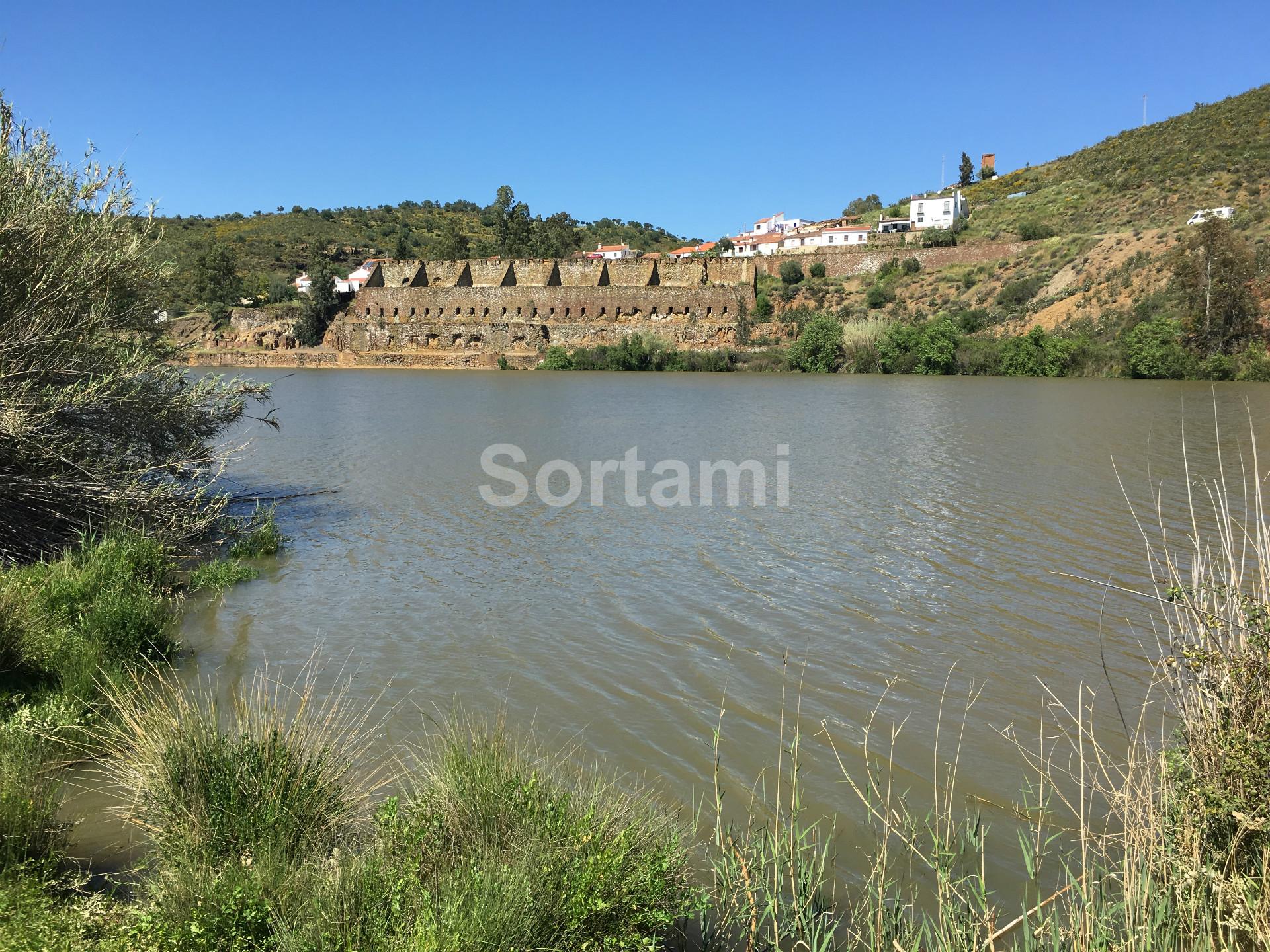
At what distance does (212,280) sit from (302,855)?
54396 millimetres

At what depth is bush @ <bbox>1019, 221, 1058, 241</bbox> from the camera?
159 feet

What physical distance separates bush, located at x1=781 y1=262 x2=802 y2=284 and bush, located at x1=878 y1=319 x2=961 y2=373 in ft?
37.2

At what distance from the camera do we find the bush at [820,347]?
39000 mm

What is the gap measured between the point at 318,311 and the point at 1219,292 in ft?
144

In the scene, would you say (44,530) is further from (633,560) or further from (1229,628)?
(1229,628)

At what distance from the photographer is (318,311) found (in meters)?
50.0

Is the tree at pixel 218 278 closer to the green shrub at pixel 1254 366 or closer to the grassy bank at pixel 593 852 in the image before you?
the green shrub at pixel 1254 366

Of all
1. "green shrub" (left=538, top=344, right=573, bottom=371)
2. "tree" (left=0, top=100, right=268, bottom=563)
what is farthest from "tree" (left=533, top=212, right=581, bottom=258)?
"tree" (left=0, top=100, right=268, bottom=563)

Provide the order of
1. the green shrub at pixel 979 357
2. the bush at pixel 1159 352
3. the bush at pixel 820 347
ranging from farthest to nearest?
the bush at pixel 820 347 < the green shrub at pixel 979 357 < the bush at pixel 1159 352

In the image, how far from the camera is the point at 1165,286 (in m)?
36.2

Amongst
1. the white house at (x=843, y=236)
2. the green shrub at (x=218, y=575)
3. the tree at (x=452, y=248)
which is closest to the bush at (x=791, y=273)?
the white house at (x=843, y=236)

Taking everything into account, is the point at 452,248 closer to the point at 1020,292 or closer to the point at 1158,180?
the point at 1020,292

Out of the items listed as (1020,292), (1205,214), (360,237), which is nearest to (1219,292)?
(1205,214)

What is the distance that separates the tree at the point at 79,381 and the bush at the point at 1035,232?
4883 cm
